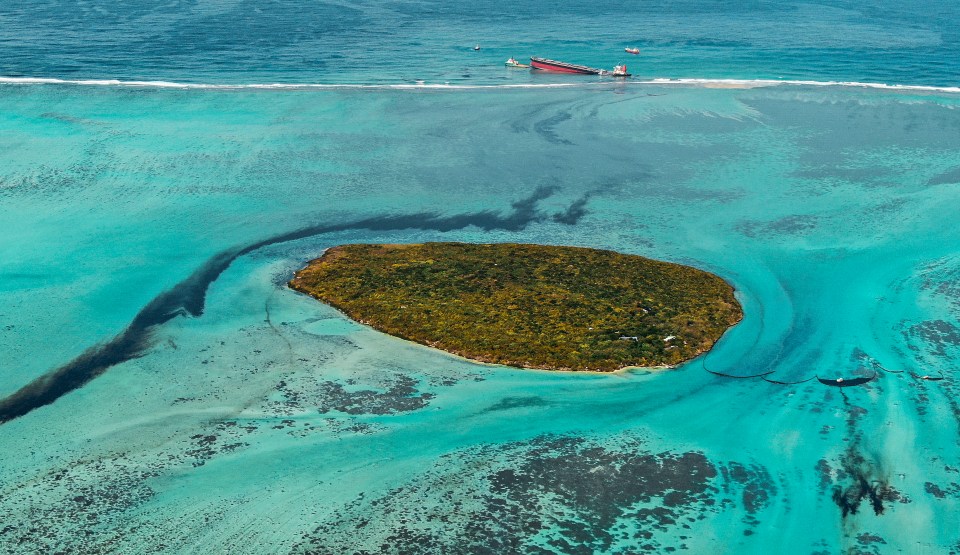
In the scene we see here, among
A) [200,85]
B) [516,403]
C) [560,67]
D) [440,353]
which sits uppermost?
[560,67]

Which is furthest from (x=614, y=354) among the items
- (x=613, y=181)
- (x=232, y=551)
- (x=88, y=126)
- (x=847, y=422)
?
(x=88, y=126)

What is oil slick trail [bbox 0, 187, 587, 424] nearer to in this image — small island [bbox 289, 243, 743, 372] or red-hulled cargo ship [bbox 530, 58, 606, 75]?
small island [bbox 289, 243, 743, 372]

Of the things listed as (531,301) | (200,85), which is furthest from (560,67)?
(531,301)

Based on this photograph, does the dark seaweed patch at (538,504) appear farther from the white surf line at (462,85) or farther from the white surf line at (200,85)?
the white surf line at (462,85)

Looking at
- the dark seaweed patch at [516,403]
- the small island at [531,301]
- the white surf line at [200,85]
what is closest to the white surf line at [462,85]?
the white surf line at [200,85]

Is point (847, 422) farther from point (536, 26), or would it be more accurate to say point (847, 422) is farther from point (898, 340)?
point (536, 26)

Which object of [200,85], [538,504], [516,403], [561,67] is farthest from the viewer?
[561,67]

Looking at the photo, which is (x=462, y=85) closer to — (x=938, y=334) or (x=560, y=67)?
(x=560, y=67)
